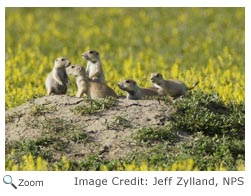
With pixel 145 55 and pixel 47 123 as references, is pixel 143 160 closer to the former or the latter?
pixel 47 123

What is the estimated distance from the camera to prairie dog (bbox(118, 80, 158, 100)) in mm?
15102

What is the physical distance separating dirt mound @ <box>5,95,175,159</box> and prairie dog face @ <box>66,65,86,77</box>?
729mm

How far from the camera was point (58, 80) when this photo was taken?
609 inches

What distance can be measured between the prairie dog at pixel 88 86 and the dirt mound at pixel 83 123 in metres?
0.37

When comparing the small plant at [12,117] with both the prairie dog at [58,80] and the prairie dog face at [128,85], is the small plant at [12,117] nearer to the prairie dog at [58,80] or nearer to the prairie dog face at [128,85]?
the prairie dog at [58,80]

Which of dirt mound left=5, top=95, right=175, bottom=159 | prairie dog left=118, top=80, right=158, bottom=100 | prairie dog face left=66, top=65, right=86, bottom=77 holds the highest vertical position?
prairie dog face left=66, top=65, right=86, bottom=77

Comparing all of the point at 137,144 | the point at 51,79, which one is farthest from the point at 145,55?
the point at 137,144

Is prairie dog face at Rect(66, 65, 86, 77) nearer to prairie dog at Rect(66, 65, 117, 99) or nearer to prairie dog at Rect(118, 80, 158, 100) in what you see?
prairie dog at Rect(66, 65, 117, 99)

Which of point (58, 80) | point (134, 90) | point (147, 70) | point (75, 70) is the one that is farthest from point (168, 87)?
point (147, 70)

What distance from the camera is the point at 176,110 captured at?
47.6 feet

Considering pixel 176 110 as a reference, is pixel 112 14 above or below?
above

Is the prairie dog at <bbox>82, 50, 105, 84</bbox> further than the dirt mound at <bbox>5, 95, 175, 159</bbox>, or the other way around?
the prairie dog at <bbox>82, 50, 105, 84</bbox>

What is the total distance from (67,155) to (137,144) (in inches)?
39.5

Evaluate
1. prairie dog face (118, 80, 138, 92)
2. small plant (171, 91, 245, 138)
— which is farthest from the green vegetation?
prairie dog face (118, 80, 138, 92)
